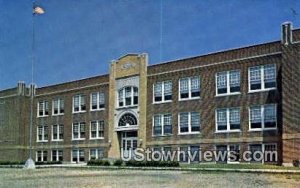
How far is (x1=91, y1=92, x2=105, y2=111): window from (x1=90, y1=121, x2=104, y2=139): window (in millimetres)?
1451

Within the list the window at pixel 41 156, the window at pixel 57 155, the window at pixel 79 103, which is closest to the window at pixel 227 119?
the window at pixel 79 103

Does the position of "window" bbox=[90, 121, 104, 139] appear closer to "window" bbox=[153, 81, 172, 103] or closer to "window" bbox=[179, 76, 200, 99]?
"window" bbox=[153, 81, 172, 103]

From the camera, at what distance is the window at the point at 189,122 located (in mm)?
38656

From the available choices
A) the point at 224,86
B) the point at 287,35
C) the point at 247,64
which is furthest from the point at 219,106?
the point at 287,35

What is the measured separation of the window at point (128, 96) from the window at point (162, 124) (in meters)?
3.12

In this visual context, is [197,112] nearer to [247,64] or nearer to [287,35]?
[247,64]

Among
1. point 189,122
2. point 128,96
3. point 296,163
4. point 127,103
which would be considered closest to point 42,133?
point 127,103

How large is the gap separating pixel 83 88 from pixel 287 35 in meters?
23.7

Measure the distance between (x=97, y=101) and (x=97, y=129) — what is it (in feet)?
8.94

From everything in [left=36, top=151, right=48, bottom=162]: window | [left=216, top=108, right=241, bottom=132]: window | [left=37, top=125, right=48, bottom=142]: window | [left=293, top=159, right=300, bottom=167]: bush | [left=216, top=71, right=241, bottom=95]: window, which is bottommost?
[left=36, top=151, right=48, bottom=162]: window

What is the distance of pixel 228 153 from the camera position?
→ 3584cm

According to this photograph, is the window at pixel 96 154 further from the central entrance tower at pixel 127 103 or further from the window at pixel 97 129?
the central entrance tower at pixel 127 103

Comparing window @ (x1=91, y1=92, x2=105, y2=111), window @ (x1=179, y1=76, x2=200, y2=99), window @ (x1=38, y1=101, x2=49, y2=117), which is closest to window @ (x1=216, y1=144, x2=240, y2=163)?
window @ (x1=179, y1=76, x2=200, y2=99)

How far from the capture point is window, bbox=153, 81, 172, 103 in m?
41.1
